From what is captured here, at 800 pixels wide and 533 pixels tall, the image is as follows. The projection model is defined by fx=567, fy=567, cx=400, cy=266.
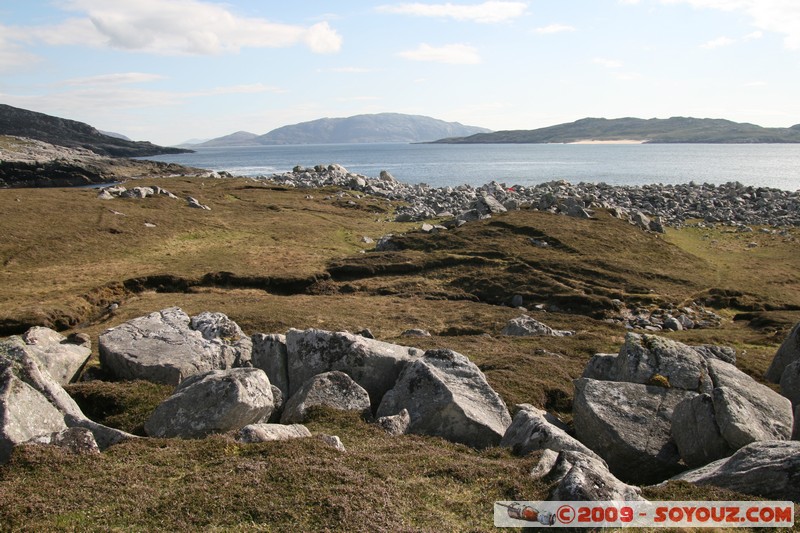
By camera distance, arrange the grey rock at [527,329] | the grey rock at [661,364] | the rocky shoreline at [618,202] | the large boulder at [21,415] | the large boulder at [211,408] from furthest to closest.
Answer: the rocky shoreline at [618,202], the grey rock at [527,329], the grey rock at [661,364], the large boulder at [211,408], the large boulder at [21,415]

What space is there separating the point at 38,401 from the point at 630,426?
15.6 metres

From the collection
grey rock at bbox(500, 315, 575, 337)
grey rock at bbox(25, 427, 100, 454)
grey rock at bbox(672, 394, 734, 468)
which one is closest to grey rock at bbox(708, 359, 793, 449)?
grey rock at bbox(672, 394, 734, 468)

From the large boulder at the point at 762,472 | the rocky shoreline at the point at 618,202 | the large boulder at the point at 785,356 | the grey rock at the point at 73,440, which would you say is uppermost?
the rocky shoreline at the point at 618,202

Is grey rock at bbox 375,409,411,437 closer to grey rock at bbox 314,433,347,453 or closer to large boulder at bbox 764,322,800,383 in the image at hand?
grey rock at bbox 314,433,347,453

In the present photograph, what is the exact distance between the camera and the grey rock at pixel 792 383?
1912 cm

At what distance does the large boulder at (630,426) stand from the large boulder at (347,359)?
19.9 ft

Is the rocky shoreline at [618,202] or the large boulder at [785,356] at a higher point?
the rocky shoreline at [618,202]

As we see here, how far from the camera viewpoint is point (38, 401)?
14.2 meters

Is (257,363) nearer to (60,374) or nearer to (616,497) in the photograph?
(60,374)

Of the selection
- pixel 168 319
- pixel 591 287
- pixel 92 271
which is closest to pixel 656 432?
pixel 168 319

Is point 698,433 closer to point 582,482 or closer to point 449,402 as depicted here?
point 582,482

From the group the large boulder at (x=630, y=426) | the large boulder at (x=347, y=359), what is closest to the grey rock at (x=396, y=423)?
the large boulder at (x=347, y=359)

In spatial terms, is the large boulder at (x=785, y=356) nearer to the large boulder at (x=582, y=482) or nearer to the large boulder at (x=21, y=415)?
the large boulder at (x=582, y=482)

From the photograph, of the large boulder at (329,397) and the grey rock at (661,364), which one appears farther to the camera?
the grey rock at (661,364)
